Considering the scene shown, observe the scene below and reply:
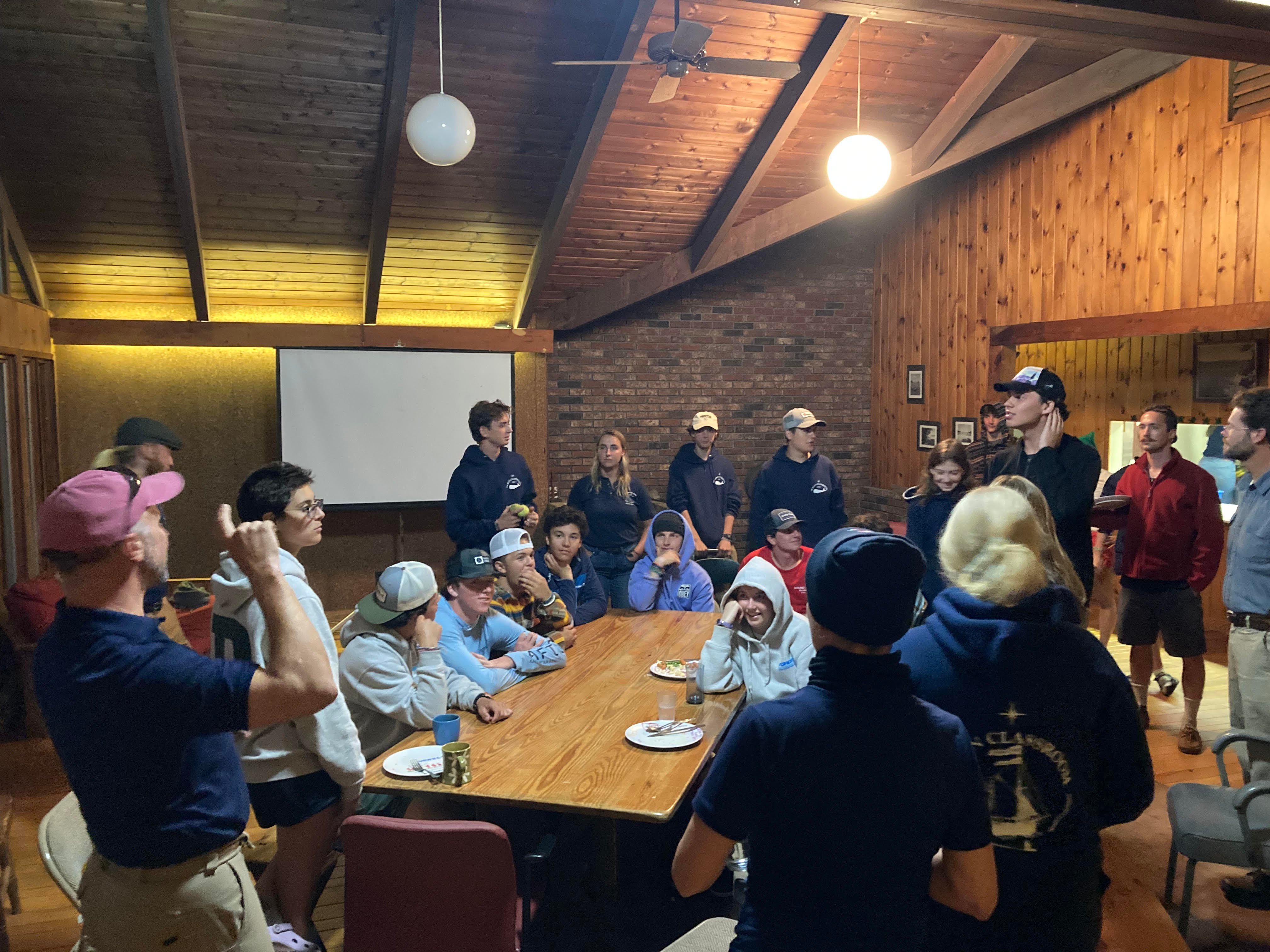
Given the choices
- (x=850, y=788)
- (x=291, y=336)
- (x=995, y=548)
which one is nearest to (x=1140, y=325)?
(x=995, y=548)

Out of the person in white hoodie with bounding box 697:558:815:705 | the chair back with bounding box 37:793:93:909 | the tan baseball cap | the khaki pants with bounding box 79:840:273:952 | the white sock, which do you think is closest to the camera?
the khaki pants with bounding box 79:840:273:952

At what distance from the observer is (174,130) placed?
4.87 metres

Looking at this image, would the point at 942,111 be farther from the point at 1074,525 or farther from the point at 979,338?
the point at 1074,525

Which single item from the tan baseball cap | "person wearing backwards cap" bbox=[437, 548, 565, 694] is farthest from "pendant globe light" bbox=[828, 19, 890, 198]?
"person wearing backwards cap" bbox=[437, 548, 565, 694]

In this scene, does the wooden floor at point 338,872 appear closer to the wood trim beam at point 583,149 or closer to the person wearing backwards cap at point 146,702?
the person wearing backwards cap at point 146,702

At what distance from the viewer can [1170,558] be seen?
14.2ft

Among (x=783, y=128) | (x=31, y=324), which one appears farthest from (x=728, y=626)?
(x=31, y=324)

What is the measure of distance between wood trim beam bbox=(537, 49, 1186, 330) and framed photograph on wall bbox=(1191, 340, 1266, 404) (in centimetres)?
185

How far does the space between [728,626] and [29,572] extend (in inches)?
187

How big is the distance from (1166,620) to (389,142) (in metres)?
5.00

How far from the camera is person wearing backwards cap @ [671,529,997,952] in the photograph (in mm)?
1271

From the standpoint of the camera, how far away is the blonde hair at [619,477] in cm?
522

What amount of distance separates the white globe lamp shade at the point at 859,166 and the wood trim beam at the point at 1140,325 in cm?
214

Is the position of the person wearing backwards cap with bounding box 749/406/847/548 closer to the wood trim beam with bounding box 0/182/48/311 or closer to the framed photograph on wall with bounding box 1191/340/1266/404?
the framed photograph on wall with bounding box 1191/340/1266/404
